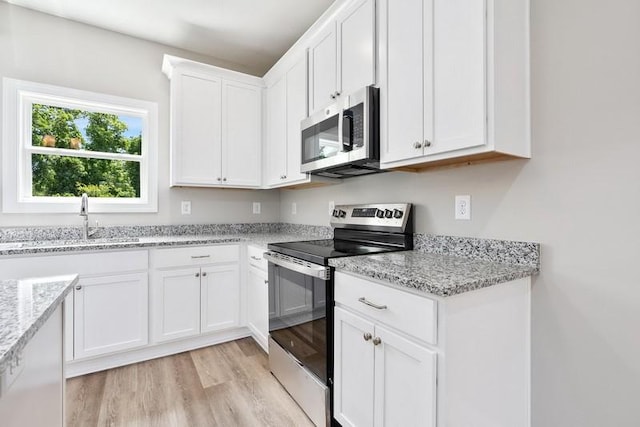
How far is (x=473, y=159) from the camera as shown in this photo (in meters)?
1.43

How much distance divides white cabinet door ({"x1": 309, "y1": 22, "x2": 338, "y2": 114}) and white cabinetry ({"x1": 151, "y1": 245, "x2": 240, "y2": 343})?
1.39m

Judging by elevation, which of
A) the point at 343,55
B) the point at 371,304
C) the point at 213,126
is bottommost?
the point at 371,304

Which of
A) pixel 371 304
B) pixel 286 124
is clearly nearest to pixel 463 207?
pixel 371 304

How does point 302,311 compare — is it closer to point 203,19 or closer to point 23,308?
point 23,308

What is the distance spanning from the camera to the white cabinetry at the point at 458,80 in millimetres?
1185

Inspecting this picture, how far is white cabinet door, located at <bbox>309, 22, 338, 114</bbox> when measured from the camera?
6.55 ft

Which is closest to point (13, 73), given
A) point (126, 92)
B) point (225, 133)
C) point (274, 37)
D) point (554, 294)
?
point (126, 92)

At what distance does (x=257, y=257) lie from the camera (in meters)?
2.43

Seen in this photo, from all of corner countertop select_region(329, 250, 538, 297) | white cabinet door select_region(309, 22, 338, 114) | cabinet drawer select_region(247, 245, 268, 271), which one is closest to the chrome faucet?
cabinet drawer select_region(247, 245, 268, 271)

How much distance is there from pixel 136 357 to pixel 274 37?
286 cm

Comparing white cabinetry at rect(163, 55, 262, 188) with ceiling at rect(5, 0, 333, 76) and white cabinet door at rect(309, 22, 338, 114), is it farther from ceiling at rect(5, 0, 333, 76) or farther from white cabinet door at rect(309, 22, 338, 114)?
white cabinet door at rect(309, 22, 338, 114)

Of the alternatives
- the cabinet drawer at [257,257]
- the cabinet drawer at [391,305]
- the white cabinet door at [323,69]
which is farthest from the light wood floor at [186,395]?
the white cabinet door at [323,69]

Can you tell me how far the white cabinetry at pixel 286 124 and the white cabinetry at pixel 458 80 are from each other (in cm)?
96

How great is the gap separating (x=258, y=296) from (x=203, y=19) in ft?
7.41
